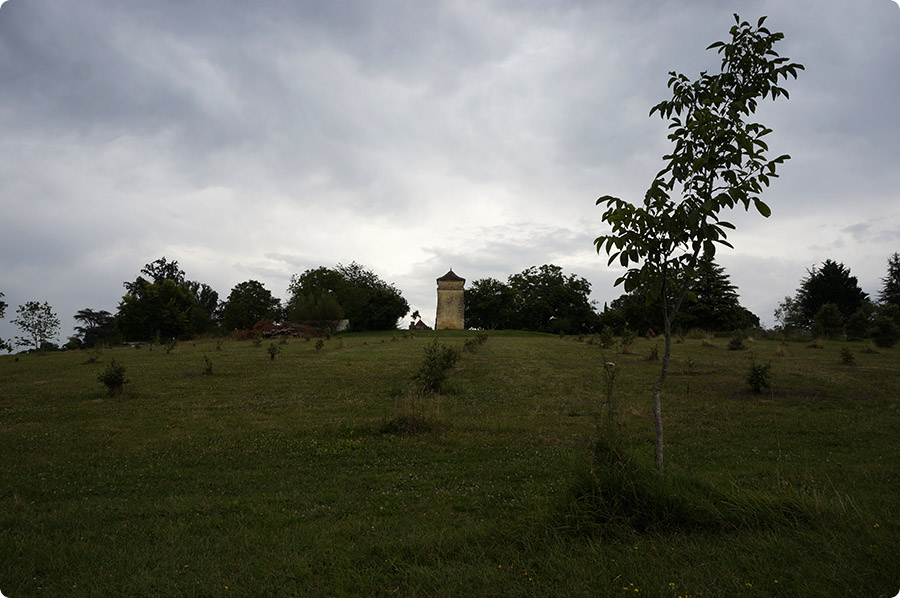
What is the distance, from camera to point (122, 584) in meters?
4.21

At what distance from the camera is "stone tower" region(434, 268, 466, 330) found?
282 feet

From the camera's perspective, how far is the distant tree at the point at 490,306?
87.7m

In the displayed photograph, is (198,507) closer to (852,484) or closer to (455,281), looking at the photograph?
(852,484)

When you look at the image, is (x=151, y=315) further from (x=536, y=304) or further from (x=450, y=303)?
(x=536, y=304)

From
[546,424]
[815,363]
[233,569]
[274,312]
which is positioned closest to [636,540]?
[233,569]

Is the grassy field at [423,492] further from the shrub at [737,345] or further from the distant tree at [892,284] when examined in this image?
the distant tree at [892,284]

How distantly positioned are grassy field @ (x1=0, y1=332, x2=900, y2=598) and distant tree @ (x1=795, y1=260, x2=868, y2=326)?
1744 inches

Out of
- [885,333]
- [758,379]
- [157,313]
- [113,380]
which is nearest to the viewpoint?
[758,379]

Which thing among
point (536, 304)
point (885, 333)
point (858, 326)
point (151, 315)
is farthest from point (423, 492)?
point (536, 304)

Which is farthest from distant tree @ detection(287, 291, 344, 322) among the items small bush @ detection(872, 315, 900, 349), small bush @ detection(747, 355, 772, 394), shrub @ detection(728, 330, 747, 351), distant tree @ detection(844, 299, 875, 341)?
small bush @ detection(747, 355, 772, 394)

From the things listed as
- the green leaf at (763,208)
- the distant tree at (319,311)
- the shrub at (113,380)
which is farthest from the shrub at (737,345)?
the distant tree at (319,311)

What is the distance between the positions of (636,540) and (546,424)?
256 inches

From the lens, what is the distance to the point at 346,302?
81062mm

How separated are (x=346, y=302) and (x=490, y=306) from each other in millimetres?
24991
